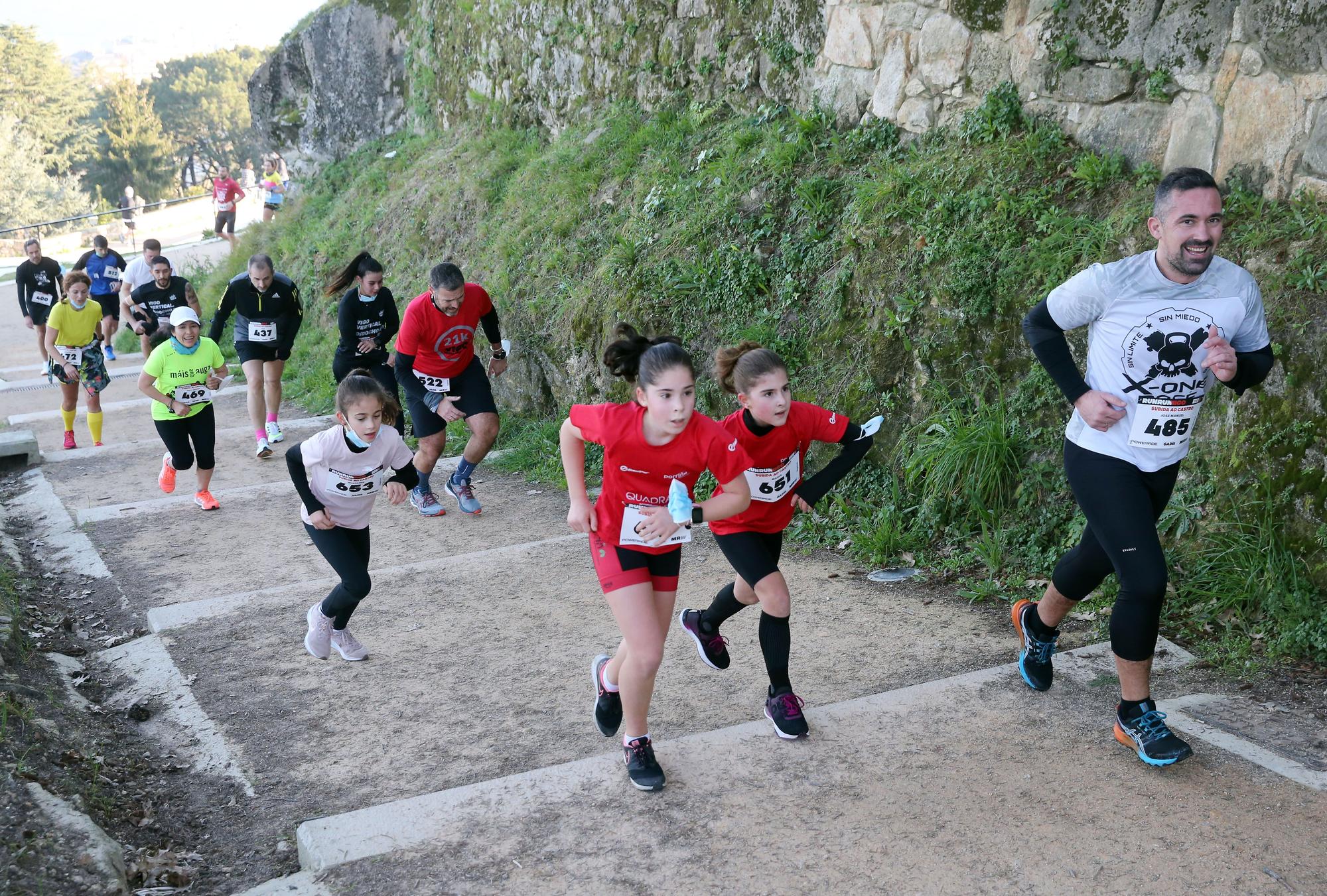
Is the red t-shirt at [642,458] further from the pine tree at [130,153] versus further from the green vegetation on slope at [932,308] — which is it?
the pine tree at [130,153]

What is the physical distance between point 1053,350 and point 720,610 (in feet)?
5.96

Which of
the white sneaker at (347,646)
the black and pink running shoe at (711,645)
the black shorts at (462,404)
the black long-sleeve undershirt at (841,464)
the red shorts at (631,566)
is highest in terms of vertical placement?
the black long-sleeve undershirt at (841,464)

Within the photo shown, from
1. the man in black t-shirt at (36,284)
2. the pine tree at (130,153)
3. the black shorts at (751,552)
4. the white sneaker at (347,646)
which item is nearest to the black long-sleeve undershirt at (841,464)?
the black shorts at (751,552)

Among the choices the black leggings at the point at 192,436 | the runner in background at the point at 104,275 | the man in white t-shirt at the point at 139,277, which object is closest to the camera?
the black leggings at the point at 192,436

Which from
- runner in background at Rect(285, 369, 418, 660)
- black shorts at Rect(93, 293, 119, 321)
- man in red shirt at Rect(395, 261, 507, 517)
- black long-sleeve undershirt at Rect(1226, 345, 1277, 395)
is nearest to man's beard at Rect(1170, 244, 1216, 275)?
black long-sleeve undershirt at Rect(1226, 345, 1277, 395)

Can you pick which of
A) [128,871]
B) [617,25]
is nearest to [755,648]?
[128,871]

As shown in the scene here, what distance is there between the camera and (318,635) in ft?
18.0

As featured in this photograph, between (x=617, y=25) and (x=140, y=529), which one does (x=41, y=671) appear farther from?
(x=617, y=25)

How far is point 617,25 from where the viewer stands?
12.3 meters

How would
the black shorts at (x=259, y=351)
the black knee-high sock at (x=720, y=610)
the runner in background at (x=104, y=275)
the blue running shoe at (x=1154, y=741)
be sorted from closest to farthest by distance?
the blue running shoe at (x=1154, y=741), the black knee-high sock at (x=720, y=610), the black shorts at (x=259, y=351), the runner in background at (x=104, y=275)

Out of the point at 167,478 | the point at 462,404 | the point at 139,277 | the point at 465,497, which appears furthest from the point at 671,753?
the point at 139,277

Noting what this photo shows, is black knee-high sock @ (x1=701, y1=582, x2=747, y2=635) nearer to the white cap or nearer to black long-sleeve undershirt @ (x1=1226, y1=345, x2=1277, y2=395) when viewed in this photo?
black long-sleeve undershirt @ (x1=1226, y1=345, x2=1277, y2=395)

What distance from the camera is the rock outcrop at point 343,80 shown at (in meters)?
19.7

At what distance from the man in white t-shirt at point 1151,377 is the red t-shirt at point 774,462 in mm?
1060
